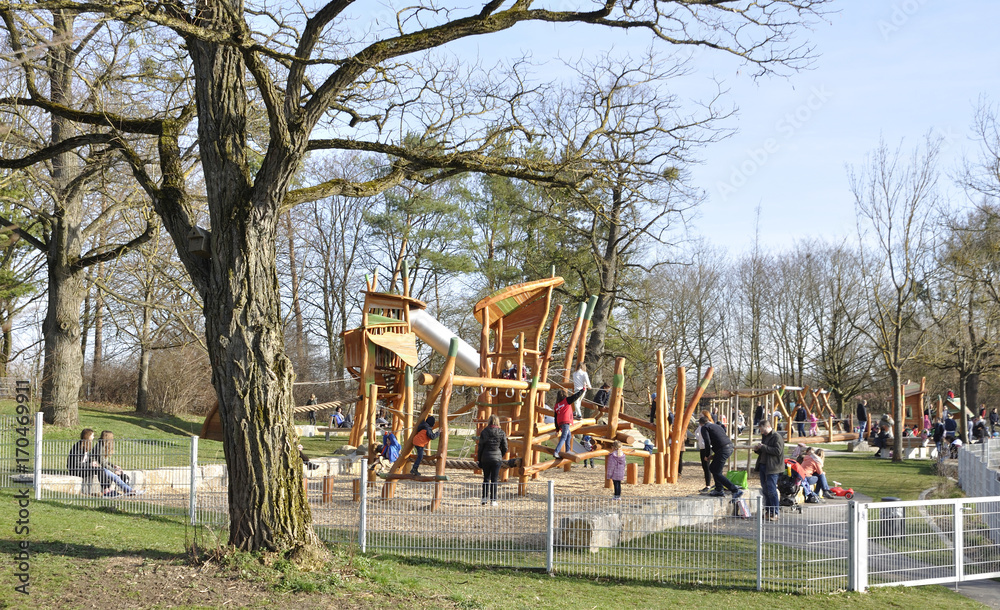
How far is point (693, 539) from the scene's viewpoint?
8742 mm

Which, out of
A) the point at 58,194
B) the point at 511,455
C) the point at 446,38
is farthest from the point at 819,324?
the point at 446,38

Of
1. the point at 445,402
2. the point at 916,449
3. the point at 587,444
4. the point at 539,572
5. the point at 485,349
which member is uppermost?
the point at 485,349

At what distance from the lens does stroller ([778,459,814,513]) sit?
13.1 m

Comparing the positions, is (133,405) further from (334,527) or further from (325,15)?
(325,15)

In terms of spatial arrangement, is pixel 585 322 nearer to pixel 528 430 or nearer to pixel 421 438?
pixel 528 430

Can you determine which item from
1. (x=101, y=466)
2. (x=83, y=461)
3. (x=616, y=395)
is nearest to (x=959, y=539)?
(x=616, y=395)

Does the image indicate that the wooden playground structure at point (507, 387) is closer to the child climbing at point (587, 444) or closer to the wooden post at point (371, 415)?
the wooden post at point (371, 415)

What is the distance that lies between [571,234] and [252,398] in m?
25.6

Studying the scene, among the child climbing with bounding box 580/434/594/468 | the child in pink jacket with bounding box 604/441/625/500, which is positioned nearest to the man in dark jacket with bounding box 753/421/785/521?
the child in pink jacket with bounding box 604/441/625/500

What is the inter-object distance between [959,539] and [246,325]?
7741mm

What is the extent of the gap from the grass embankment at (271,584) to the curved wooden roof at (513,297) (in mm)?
7653

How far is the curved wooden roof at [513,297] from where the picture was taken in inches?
635

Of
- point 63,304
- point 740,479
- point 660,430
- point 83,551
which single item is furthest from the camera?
point 63,304

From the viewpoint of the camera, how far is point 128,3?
570 centimetres
